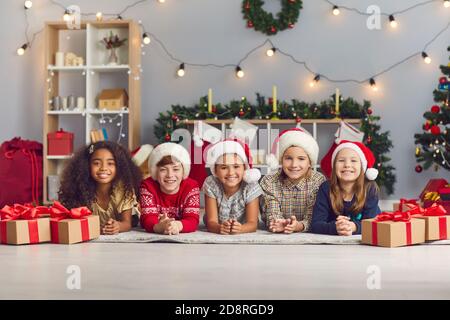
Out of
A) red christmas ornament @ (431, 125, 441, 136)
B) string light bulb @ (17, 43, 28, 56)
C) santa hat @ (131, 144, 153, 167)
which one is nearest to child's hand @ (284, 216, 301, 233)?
red christmas ornament @ (431, 125, 441, 136)

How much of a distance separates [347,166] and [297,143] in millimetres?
295

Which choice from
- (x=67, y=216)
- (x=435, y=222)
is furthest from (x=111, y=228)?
(x=435, y=222)

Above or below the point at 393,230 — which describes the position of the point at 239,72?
above

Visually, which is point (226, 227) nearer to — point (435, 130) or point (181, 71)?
point (435, 130)

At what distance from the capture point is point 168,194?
3064 mm

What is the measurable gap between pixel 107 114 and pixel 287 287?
12.8ft

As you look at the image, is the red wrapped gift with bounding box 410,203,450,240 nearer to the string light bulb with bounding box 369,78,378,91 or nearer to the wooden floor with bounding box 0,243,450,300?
the wooden floor with bounding box 0,243,450,300

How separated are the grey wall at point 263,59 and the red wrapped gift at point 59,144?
1.46 feet

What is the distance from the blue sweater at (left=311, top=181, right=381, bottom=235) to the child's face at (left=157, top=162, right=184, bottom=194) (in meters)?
0.63

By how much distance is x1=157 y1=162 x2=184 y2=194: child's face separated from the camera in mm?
3002

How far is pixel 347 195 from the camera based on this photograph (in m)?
2.93

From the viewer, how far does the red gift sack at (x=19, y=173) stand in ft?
16.8
